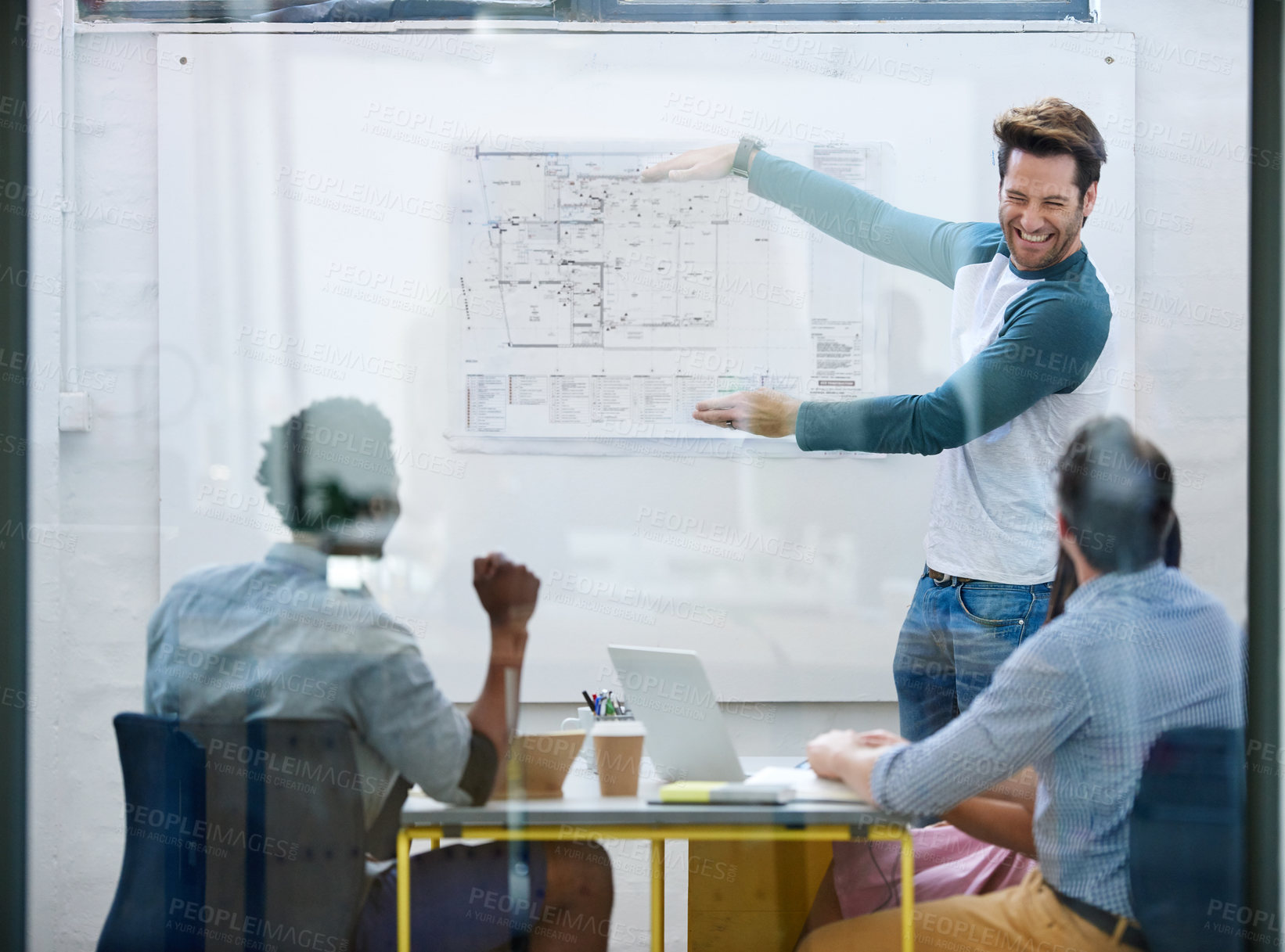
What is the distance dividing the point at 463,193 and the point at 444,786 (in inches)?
45.1

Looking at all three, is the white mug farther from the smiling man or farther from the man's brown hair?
the man's brown hair

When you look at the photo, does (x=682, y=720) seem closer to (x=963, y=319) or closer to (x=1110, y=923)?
(x=1110, y=923)

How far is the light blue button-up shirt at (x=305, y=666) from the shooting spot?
1866mm

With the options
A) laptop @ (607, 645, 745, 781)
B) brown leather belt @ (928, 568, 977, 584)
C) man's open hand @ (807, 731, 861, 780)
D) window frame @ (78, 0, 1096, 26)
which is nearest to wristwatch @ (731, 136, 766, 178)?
window frame @ (78, 0, 1096, 26)

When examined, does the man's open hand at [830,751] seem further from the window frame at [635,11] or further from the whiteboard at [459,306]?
the window frame at [635,11]

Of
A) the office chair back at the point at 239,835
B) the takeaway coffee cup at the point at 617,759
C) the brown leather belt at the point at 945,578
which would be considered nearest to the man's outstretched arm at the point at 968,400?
the brown leather belt at the point at 945,578

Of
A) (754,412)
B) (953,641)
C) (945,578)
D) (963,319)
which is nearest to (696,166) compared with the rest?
(754,412)

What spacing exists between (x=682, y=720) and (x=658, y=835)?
19 centimetres

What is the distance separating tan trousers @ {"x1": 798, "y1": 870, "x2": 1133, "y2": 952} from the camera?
1.81m

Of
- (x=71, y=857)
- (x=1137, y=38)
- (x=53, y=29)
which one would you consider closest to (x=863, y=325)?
(x=1137, y=38)

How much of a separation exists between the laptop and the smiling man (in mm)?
520

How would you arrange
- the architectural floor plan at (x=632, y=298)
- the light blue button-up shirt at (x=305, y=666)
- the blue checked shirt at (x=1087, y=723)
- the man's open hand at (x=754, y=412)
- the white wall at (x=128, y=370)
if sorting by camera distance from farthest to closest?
the man's open hand at (x=754, y=412), the architectural floor plan at (x=632, y=298), the white wall at (x=128, y=370), the light blue button-up shirt at (x=305, y=666), the blue checked shirt at (x=1087, y=723)

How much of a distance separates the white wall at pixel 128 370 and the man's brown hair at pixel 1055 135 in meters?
0.09

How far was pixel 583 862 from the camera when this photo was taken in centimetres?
204
